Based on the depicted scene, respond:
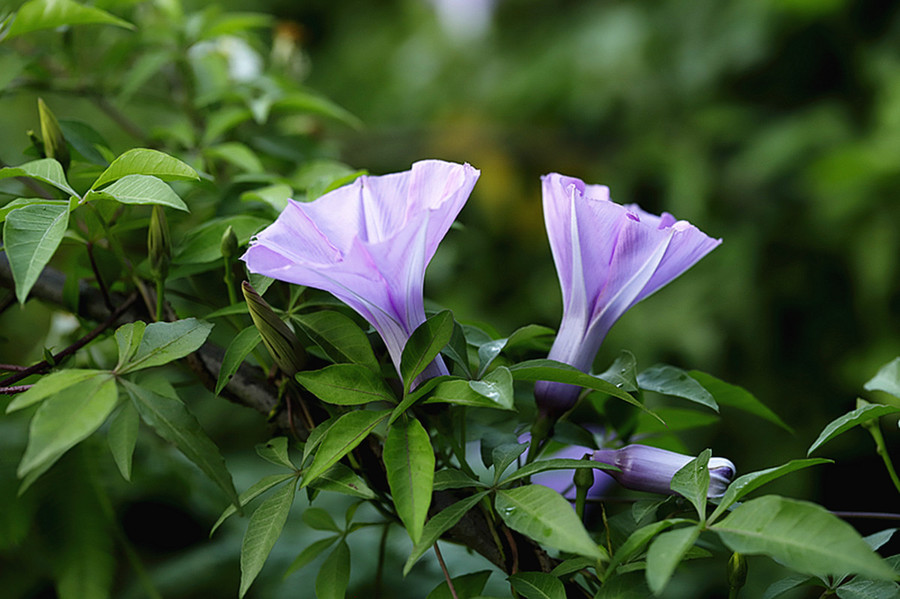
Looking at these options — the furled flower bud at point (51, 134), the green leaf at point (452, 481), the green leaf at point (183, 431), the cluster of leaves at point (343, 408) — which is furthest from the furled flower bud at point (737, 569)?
the furled flower bud at point (51, 134)

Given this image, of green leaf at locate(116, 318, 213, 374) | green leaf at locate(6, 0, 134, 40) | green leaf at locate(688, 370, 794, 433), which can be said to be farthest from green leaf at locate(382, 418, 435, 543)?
green leaf at locate(6, 0, 134, 40)

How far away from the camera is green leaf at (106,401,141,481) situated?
335 millimetres

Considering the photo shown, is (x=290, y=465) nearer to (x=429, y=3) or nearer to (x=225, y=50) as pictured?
(x=225, y=50)

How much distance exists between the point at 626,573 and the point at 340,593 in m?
0.15

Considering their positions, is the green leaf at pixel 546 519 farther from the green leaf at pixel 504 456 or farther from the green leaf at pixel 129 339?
the green leaf at pixel 129 339

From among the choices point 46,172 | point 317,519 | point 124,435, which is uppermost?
point 46,172

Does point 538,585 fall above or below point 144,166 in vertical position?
below

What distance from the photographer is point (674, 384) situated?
43cm

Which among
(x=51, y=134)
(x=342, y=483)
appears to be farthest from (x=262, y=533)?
(x=51, y=134)

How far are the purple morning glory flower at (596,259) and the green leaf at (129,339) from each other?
22 cm

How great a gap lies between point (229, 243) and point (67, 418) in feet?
0.51

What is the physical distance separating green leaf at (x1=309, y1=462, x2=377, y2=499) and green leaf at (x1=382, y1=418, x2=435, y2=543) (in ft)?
0.11

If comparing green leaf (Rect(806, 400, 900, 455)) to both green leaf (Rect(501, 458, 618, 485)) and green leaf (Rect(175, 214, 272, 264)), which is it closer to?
green leaf (Rect(501, 458, 618, 485))

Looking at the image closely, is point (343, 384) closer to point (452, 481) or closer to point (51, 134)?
point (452, 481)
